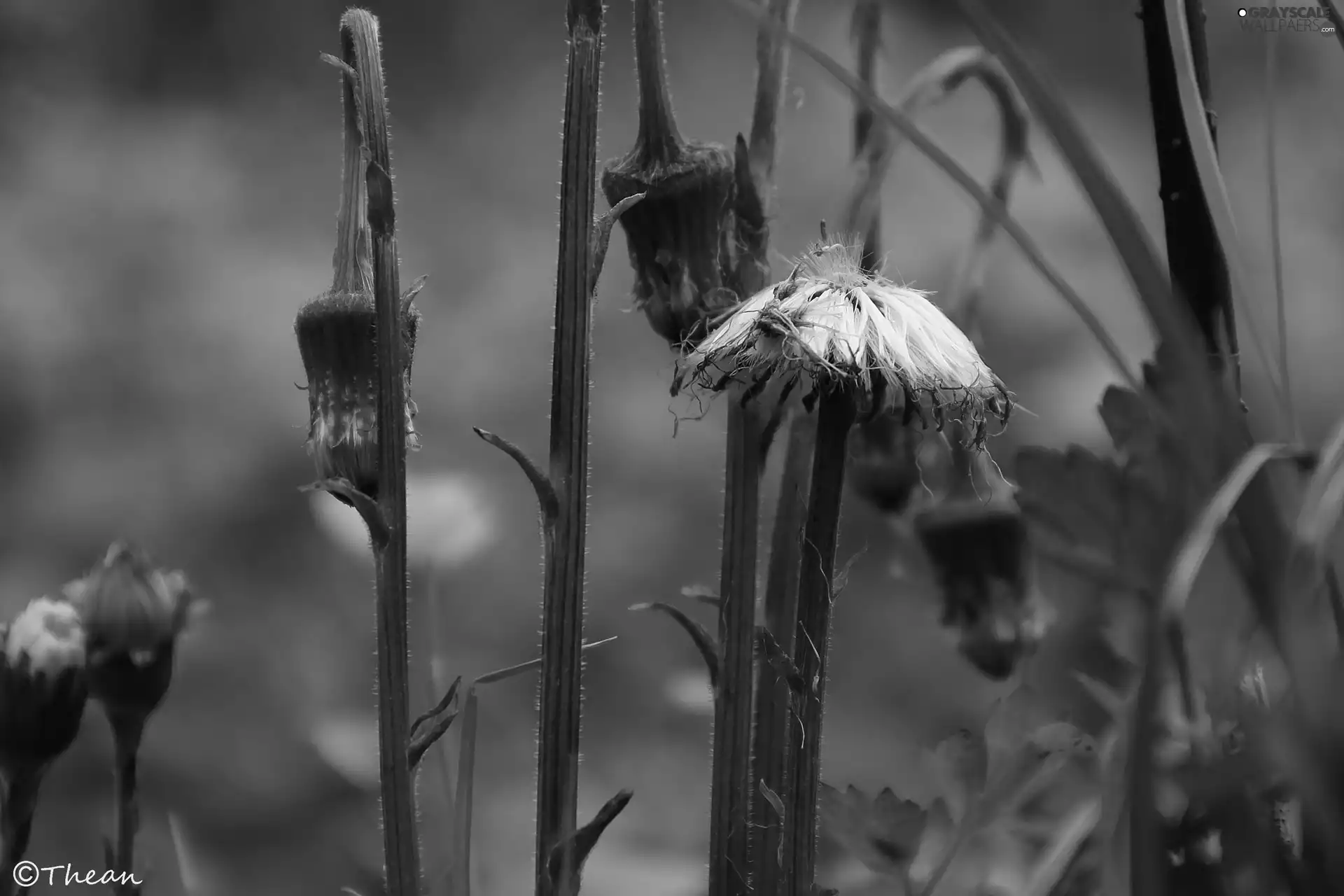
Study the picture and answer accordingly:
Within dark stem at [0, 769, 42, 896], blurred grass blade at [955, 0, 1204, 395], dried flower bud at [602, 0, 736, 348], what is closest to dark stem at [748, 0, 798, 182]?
dried flower bud at [602, 0, 736, 348]

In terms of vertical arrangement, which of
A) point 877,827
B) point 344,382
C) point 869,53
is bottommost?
point 877,827

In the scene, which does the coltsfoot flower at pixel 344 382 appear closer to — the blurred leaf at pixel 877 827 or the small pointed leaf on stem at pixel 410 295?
the small pointed leaf on stem at pixel 410 295

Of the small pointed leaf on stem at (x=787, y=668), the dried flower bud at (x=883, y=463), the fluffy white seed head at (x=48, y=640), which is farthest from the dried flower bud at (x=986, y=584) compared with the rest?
the fluffy white seed head at (x=48, y=640)

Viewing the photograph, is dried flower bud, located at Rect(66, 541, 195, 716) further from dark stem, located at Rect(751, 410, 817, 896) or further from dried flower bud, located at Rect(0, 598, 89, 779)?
dark stem, located at Rect(751, 410, 817, 896)

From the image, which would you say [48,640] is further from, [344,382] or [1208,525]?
[1208,525]

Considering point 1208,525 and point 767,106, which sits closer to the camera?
point 1208,525

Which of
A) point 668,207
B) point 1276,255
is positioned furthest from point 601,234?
point 1276,255

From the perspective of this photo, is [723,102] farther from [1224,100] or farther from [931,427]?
[931,427]
